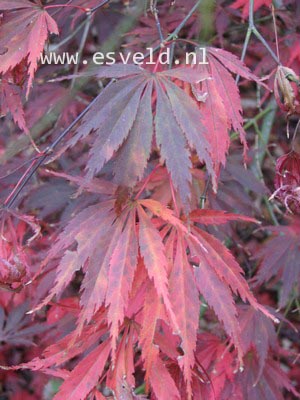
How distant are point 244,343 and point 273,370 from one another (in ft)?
0.38

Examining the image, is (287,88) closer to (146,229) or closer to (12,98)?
(146,229)

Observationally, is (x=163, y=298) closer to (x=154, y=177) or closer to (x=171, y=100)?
(x=171, y=100)

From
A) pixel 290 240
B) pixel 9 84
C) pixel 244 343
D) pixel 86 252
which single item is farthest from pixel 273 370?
pixel 9 84

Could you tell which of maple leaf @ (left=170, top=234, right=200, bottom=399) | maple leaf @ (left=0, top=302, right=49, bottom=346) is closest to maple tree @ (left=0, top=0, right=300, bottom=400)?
maple leaf @ (left=170, top=234, right=200, bottom=399)

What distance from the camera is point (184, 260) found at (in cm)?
82

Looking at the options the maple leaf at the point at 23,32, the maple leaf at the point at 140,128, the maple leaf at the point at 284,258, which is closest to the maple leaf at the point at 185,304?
the maple leaf at the point at 140,128

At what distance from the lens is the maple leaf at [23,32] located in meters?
0.83

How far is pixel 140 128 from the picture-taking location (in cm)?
77

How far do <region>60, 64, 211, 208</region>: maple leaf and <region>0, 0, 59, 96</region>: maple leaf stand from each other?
107 millimetres

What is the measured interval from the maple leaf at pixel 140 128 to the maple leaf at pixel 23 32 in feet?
0.35

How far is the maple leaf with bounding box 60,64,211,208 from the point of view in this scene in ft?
2.44

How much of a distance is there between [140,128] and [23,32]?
0.24 m

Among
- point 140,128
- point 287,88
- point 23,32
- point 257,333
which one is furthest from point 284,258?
point 23,32

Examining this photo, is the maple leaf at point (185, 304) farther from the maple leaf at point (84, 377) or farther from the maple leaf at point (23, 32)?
the maple leaf at point (23, 32)
